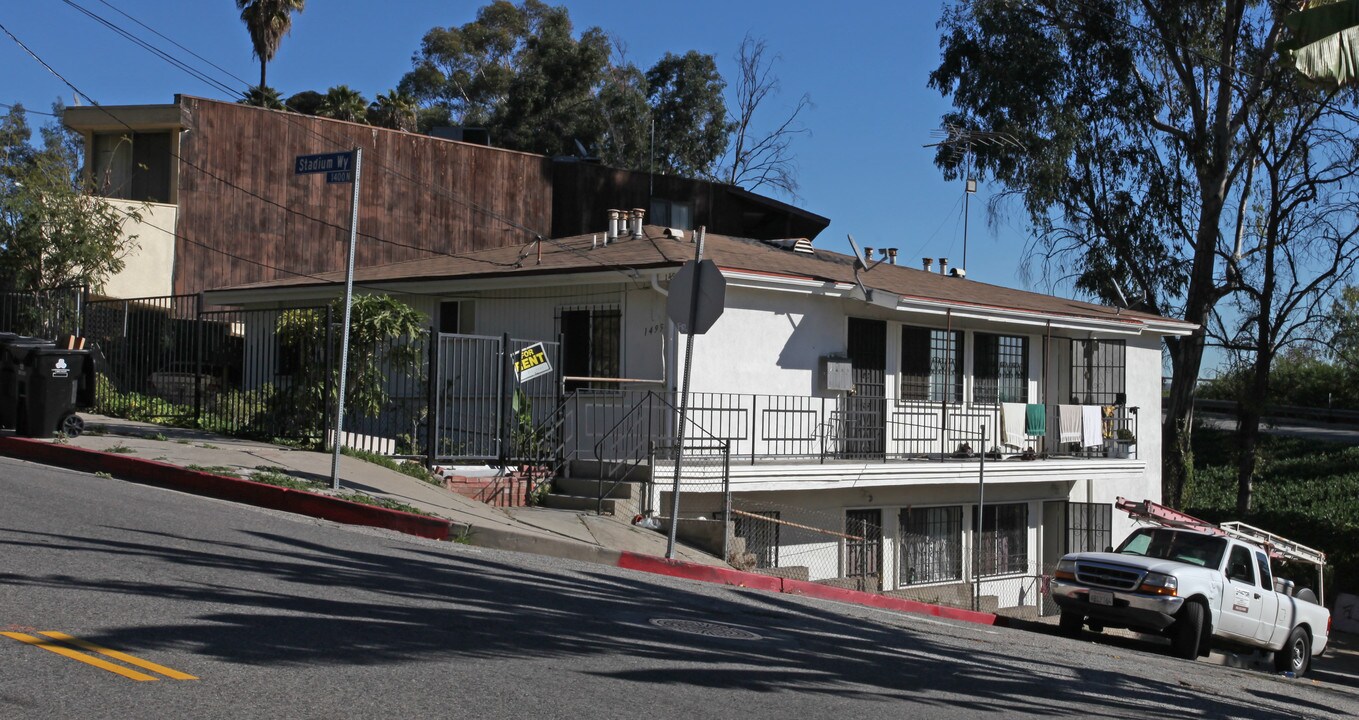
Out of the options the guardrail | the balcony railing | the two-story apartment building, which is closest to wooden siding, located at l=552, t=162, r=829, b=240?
the two-story apartment building

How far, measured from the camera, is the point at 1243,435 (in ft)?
109

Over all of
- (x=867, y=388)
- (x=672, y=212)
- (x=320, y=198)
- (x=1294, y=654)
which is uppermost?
(x=672, y=212)

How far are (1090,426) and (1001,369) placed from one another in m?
1.94

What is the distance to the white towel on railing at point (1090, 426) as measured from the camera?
22000mm

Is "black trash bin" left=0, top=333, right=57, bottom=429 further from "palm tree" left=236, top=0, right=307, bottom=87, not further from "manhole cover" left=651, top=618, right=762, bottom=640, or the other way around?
"palm tree" left=236, top=0, right=307, bottom=87

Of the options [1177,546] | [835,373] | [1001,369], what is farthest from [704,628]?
[1001,369]

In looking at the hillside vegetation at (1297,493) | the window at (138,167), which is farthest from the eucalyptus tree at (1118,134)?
the window at (138,167)

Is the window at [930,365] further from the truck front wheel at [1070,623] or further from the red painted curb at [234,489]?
the red painted curb at [234,489]

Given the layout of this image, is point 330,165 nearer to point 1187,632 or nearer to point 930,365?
point 1187,632

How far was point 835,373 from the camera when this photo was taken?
60.5 feet

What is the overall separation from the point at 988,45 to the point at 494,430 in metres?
21.1

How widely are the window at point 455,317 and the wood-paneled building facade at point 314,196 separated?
7569 millimetres

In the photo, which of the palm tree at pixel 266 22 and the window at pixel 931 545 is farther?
the palm tree at pixel 266 22

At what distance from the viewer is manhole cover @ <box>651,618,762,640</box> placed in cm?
880
